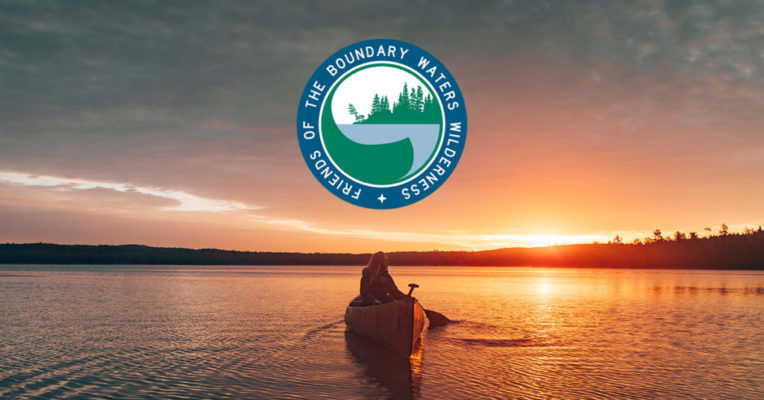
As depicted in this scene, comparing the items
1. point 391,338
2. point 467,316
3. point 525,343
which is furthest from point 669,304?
point 391,338

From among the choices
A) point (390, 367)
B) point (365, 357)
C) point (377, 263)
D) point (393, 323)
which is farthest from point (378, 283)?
point (390, 367)

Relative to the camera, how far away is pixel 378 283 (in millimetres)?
19156

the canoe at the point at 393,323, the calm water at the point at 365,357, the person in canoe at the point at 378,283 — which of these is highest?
the person in canoe at the point at 378,283

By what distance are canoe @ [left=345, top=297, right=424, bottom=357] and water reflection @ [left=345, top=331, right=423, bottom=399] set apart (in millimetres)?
337

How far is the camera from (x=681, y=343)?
18844 millimetres

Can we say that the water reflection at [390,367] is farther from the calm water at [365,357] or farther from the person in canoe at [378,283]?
the person in canoe at [378,283]

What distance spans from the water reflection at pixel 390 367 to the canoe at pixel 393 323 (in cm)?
34

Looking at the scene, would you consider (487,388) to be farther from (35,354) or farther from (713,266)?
(713,266)

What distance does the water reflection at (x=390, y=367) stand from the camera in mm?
12289

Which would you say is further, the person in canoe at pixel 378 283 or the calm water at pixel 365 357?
the person in canoe at pixel 378 283

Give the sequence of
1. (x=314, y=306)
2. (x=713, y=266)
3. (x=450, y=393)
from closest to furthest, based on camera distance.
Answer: (x=450, y=393)
(x=314, y=306)
(x=713, y=266)

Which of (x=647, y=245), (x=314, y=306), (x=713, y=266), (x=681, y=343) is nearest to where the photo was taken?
(x=681, y=343)

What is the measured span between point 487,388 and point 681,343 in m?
11.1

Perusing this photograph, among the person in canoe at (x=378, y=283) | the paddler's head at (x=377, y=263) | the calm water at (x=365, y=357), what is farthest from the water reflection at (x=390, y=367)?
the paddler's head at (x=377, y=263)
